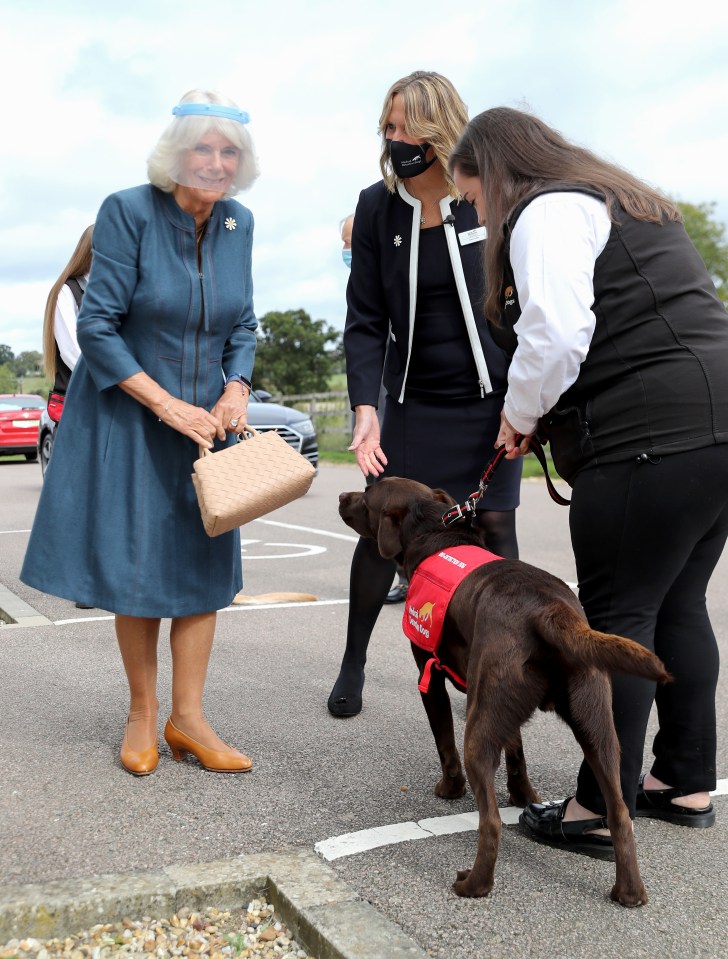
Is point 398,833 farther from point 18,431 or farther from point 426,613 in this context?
point 18,431

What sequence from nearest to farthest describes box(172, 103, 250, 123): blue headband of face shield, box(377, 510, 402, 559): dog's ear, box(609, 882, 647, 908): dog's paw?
box(609, 882, 647, 908): dog's paw, box(172, 103, 250, 123): blue headband of face shield, box(377, 510, 402, 559): dog's ear

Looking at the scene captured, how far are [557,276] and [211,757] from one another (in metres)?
2.18

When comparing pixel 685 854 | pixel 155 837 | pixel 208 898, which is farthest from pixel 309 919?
pixel 685 854

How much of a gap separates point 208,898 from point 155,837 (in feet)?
1.49

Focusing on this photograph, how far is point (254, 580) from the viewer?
26.6 ft

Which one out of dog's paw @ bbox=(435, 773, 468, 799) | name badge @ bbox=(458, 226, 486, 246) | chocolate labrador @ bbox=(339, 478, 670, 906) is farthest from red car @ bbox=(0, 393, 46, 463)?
chocolate labrador @ bbox=(339, 478, 670, 906)

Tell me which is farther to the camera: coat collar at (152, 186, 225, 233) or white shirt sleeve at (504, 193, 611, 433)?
coat collar at (152, 186, 225, 233)

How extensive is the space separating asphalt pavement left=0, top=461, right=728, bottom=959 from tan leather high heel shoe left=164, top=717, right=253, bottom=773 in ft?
0.17

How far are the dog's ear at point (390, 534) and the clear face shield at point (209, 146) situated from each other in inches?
51.5

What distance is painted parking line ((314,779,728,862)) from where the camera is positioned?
3049 mm

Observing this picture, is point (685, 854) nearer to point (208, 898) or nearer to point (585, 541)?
point (585, 541)

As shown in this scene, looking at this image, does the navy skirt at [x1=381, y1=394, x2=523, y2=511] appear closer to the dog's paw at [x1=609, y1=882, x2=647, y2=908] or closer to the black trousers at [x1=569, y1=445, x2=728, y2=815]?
the black trousers at [x1=569, y1=445, x2=728, y2=815]

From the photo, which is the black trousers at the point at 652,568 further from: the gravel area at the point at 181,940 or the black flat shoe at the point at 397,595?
the black flat shoe at the point at 397,595

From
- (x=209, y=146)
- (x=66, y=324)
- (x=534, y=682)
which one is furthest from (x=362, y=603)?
(x=66, y=324)
